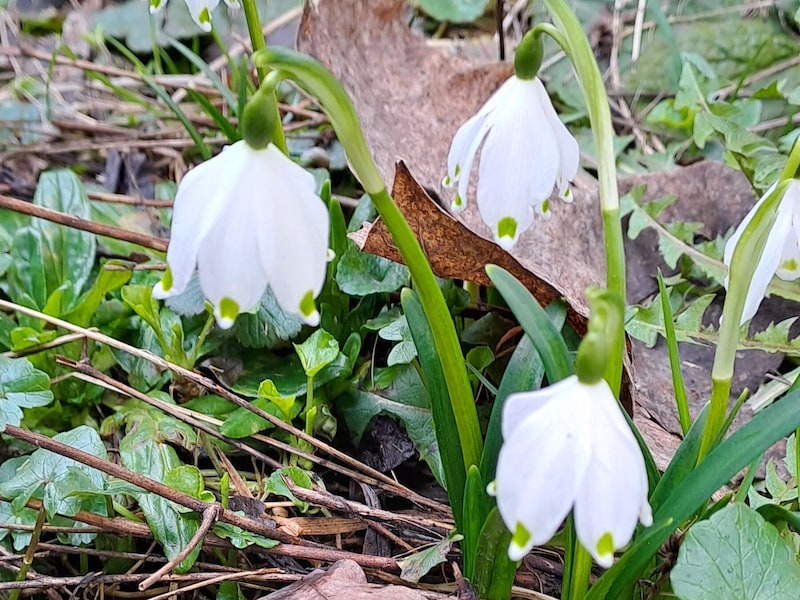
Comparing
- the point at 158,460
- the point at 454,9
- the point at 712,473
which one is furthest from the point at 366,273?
the point at 454,9

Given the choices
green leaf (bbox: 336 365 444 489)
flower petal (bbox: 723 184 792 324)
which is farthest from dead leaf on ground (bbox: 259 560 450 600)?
flower petal (bbox: 723 184 792 324)

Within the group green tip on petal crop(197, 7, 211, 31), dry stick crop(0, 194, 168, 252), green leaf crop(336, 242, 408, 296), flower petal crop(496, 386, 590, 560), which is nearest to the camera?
flower petal crop(496, 386, 590, 560)

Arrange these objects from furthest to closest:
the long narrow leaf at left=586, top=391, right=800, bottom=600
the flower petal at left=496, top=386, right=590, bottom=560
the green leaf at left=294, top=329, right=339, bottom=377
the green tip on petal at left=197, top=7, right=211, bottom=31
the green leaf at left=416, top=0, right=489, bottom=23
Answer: the green leaf at left=416, top=0, right=489, bottom=23 → the green leaf at left=294, top=329, right=339, bottom=377 → the green tip on petal at left=197, top=7, right=211, bottom=31 → the long narrow leaf at left=586, top=391, right=800, bottom=600 → the flower petal at left=496, top=386, right=590, bottom=560

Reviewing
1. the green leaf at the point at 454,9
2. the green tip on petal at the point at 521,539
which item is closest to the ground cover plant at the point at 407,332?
the green tip on petal at the point at 521,539

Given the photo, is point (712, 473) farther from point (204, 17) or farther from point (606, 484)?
point (204, 17)

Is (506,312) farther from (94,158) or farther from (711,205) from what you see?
(94,158)

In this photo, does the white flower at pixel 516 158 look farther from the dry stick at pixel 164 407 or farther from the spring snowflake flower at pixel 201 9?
the dry stick at pixel 164 407

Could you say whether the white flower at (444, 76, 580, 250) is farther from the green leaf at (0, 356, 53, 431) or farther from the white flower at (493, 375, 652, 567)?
the green leaf at (0, 356, 53, 431)
